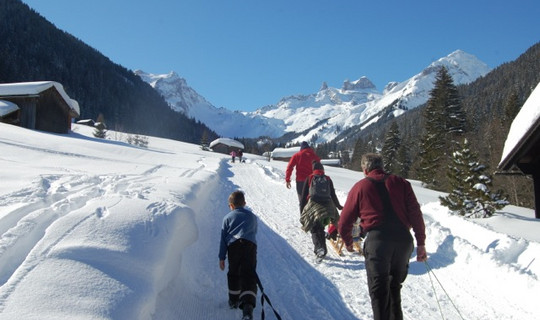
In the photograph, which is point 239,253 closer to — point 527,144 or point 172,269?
point 172,269

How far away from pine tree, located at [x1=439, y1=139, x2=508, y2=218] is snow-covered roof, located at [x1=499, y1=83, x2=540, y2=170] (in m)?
7.28

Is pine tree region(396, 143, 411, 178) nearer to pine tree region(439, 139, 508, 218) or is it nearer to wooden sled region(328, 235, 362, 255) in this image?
pine tree region(439, 139, 508, 218)

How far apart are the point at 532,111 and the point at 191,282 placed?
8.81m

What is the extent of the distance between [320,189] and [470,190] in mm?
14126

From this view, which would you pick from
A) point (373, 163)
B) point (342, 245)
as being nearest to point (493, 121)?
point (342, 245)

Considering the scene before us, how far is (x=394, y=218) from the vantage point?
3375 mm

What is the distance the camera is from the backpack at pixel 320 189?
6.82 m

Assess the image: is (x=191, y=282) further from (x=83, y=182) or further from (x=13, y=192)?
(x=83, y=182)

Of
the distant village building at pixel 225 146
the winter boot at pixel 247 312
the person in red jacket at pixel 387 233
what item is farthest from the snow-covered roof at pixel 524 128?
the distant village building at pixel 225 146

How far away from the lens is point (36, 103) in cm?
3000

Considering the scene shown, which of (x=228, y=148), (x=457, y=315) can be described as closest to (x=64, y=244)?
(x=457, y=315)

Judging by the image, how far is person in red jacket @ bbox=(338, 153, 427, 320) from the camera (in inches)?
132

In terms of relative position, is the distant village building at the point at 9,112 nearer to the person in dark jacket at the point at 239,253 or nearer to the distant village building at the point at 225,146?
the person in dark jacket at the point at 239,253

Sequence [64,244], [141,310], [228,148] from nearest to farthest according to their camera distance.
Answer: [141,310] → [64,244] → [228,148]
